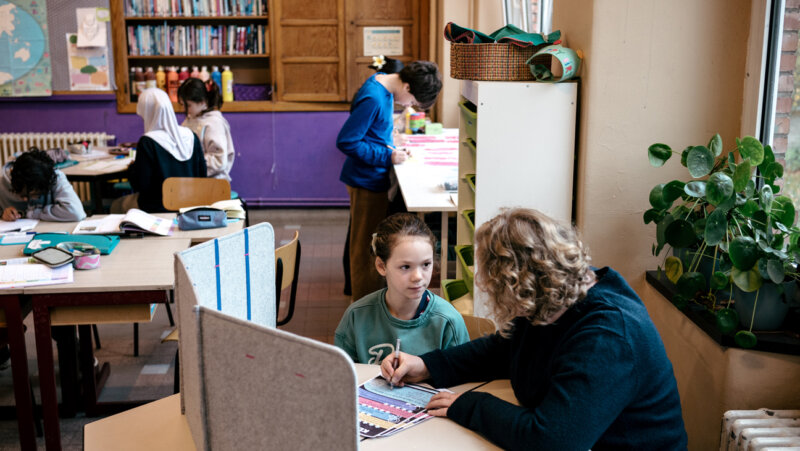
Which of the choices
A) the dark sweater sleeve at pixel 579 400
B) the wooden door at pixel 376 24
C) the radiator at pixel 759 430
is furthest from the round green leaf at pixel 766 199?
the wooden door at pixel 376 24

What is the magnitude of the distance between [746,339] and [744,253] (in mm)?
251

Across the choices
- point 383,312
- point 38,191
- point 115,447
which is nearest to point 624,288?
point 383,312

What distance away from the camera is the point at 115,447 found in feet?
5.58

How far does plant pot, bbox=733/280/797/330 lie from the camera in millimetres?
2137

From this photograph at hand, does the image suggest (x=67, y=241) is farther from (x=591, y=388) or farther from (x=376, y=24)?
(x=376, y=24)

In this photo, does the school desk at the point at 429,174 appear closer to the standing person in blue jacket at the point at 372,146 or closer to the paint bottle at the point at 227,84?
the standing person in blue jacket at the point at 372,146

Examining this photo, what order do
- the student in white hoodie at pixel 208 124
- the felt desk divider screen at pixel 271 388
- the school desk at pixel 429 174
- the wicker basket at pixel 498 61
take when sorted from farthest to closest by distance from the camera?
the student in white hoodie at pixel 208 124 → the school desk at pixel 429 174 → the wicker basket at pixel 498 61 → the felt desk divider screen at pixel 271 388

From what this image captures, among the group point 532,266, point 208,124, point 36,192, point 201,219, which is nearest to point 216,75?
point 208,124

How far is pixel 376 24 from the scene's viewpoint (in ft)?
21.7

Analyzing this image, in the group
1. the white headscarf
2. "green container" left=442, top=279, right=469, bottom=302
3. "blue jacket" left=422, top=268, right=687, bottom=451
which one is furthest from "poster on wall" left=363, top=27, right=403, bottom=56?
"blue jacket" left=422, top=268, right=687, bottom=451

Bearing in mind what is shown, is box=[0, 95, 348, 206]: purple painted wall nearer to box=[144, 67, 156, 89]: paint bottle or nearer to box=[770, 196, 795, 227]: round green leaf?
box=[144, 67, 156, 89]: paint bottle

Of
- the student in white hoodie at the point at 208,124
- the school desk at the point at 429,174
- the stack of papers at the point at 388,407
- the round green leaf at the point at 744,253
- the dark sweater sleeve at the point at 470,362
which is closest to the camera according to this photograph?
the stack of papers at the point at 388,407

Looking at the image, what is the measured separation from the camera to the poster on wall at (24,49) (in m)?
6.45

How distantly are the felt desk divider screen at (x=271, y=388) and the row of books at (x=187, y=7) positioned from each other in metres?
5.56
